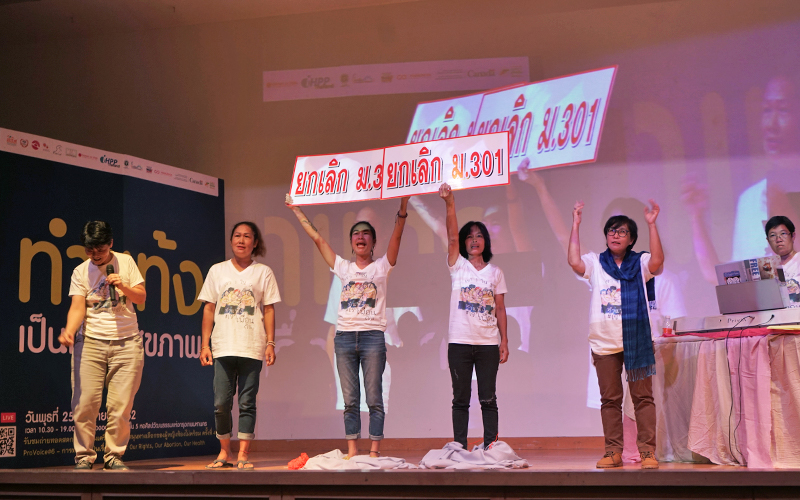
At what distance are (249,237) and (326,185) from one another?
64cm

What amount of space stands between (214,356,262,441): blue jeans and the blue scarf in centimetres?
196

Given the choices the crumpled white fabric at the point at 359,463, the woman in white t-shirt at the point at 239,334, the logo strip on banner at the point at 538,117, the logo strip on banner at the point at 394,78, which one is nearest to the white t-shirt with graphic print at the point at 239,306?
the woman in white t-shirt at the point at 239,334

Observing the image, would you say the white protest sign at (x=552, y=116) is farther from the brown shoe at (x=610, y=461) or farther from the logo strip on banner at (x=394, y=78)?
the brown shoe at (x=610, y=461)

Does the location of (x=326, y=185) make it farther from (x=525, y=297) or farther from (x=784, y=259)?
(x=784, y=259)

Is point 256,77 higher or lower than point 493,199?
higher

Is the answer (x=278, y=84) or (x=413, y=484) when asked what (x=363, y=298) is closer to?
(x=413, y=484)

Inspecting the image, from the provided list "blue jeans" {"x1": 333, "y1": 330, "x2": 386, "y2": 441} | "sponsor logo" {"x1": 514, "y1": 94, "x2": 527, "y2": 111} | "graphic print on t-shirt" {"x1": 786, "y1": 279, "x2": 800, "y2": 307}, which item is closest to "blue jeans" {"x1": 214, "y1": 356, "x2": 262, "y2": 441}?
"blue jeans" {"x1": 333, "y1": 330, "x2": 386, "y2": 441}

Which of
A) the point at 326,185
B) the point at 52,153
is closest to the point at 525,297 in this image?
the point at 326,185

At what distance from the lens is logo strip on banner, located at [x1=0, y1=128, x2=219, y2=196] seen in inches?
188

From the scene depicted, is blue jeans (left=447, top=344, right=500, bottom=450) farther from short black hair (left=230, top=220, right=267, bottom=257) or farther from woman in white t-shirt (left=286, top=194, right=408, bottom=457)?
short black hair (left=230, top=220, right=267, bottom=257)

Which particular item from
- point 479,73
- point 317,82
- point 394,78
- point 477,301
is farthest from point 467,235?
point 317,82

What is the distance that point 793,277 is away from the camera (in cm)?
427

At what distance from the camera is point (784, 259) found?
4.35 m

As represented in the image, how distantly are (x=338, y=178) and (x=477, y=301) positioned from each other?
1.19m
